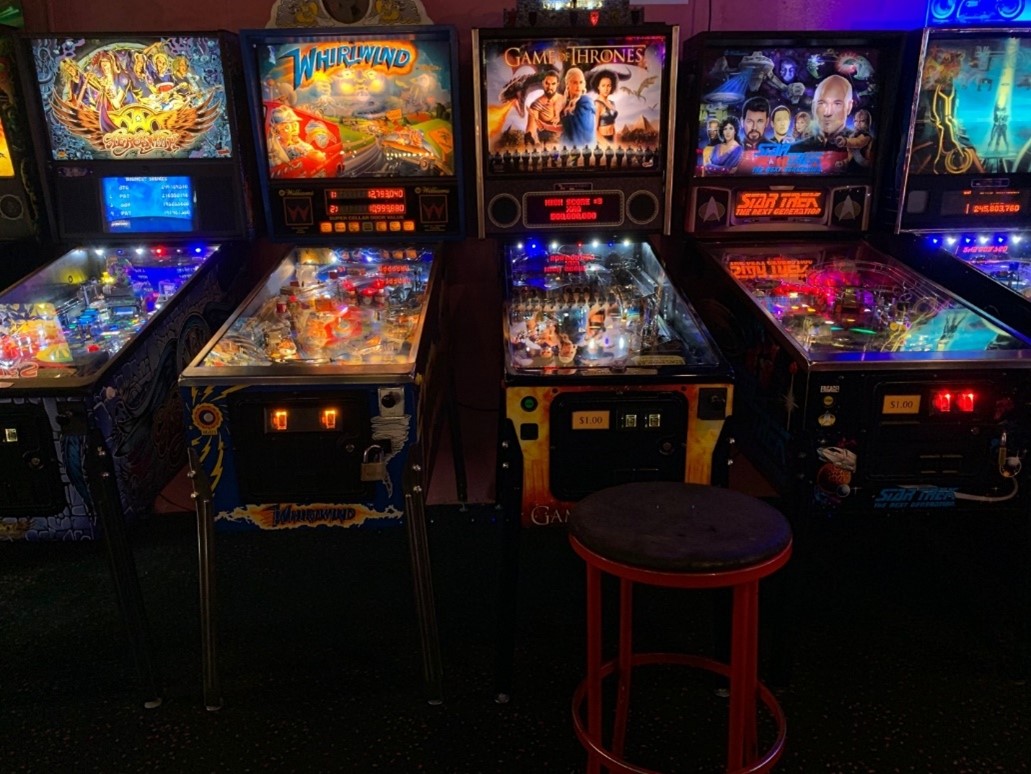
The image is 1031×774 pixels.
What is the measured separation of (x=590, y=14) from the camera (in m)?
2.70

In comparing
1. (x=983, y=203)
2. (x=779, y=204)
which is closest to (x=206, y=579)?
(x=779, y=204)

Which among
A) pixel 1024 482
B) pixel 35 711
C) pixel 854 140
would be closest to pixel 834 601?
pixel 1024 482

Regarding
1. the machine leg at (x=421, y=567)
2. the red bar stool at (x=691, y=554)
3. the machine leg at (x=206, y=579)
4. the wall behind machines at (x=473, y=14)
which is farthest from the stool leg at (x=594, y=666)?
the wall behind machines at (x=473, y=14)

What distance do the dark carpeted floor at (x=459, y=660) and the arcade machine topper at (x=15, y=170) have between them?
3.74ft

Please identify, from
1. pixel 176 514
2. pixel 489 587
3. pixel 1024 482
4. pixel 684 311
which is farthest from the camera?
pixel 176 514

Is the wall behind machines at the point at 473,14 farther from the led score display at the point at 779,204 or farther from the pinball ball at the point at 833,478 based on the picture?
the pinball ball at the point at 833,478

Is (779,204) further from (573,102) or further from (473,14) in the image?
(473,14)

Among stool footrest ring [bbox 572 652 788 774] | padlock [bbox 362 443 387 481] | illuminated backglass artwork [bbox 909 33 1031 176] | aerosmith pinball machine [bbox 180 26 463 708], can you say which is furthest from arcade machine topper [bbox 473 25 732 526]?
illuminated backglass artwork [bbox 909 33 1031 176]

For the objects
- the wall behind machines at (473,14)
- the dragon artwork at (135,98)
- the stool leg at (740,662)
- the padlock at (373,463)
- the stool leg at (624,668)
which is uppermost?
the wall behind machines at (473,14)

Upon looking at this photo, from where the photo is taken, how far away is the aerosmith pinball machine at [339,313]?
2061 mm

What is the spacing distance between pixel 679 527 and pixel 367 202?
5.61 ft

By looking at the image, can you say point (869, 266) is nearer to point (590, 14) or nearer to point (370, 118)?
point (590, 14)

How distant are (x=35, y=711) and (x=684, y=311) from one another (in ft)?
7.08

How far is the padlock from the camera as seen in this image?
208 centimetres
